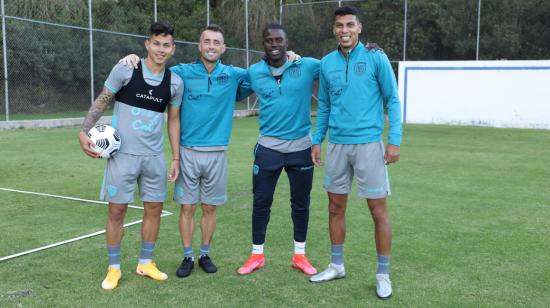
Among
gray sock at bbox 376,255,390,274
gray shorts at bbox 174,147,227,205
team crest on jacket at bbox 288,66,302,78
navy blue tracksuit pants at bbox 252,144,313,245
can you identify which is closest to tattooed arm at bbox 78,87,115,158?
gray shorts at bbox 174,147,227,205

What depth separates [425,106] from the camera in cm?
1852

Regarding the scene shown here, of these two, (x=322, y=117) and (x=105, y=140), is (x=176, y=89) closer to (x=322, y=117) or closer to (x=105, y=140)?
(x=105, y=140)

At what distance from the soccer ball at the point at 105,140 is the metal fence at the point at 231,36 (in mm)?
11724

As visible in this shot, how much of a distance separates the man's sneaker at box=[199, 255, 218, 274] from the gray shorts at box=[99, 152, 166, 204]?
23.9 inches

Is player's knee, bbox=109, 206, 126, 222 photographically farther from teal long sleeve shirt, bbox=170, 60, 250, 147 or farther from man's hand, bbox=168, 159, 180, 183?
teal long sleeve shirt, bbox=170, 60, 250, 147

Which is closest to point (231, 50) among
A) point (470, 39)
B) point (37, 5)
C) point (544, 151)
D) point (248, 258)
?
point (37, 5)

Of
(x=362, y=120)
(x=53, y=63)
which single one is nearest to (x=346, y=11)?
(x=362, y=120)

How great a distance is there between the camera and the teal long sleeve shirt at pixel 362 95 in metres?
3.60

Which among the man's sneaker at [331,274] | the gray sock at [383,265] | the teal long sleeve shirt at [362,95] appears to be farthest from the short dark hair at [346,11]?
the man's sneaker at [331,274]

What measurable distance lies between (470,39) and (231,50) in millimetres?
8809

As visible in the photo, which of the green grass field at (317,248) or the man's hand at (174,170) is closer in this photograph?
the green grass field at (317,248)

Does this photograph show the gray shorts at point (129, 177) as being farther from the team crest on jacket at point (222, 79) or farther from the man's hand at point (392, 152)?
the man's hand at point (392, 152)

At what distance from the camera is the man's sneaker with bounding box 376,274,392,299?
3510 mm

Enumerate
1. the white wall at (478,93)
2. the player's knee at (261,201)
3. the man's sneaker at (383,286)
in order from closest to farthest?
the man's sneaker at (383,286)
the player's knee at (261,201)
the white wall at (478,93)
